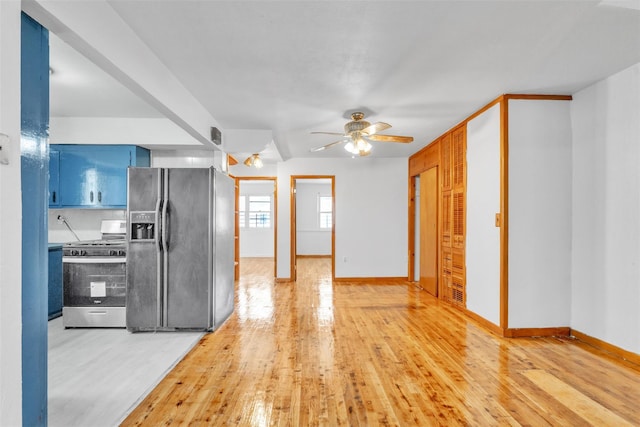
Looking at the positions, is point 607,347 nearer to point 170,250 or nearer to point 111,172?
point 170,250

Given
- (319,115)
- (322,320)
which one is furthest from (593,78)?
(322,320)

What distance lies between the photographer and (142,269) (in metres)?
3.43

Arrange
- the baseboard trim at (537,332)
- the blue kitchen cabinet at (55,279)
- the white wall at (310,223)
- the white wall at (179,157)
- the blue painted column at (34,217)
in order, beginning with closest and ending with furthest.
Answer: the blue painted column at (34,217) < the baseboard trim at (537,332) < the blue kitchen cabinet at (55,279) < the white wall at (179,157) < the white wall at (310,223)

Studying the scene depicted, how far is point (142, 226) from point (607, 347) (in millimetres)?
4738

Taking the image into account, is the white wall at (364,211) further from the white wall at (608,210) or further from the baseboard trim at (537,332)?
the white wall at (608,210)

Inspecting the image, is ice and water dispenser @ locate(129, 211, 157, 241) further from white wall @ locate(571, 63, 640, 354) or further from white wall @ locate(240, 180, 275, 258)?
white wall @ locate(240, 180, 275, 258)

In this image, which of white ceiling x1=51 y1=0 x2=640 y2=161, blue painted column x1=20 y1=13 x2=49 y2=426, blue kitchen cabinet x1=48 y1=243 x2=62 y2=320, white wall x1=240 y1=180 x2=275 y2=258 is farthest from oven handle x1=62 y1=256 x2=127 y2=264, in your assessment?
white wall x1=240 y1=180 x2=275 y2=258

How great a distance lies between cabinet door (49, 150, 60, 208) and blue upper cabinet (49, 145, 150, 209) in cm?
3

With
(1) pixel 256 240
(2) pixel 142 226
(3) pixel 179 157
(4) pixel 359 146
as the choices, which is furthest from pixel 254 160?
(1) pixel 256 240

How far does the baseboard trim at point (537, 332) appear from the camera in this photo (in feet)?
10.9

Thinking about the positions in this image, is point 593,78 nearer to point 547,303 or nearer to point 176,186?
point 547,303

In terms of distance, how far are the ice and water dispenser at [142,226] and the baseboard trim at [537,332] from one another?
3.90 m
